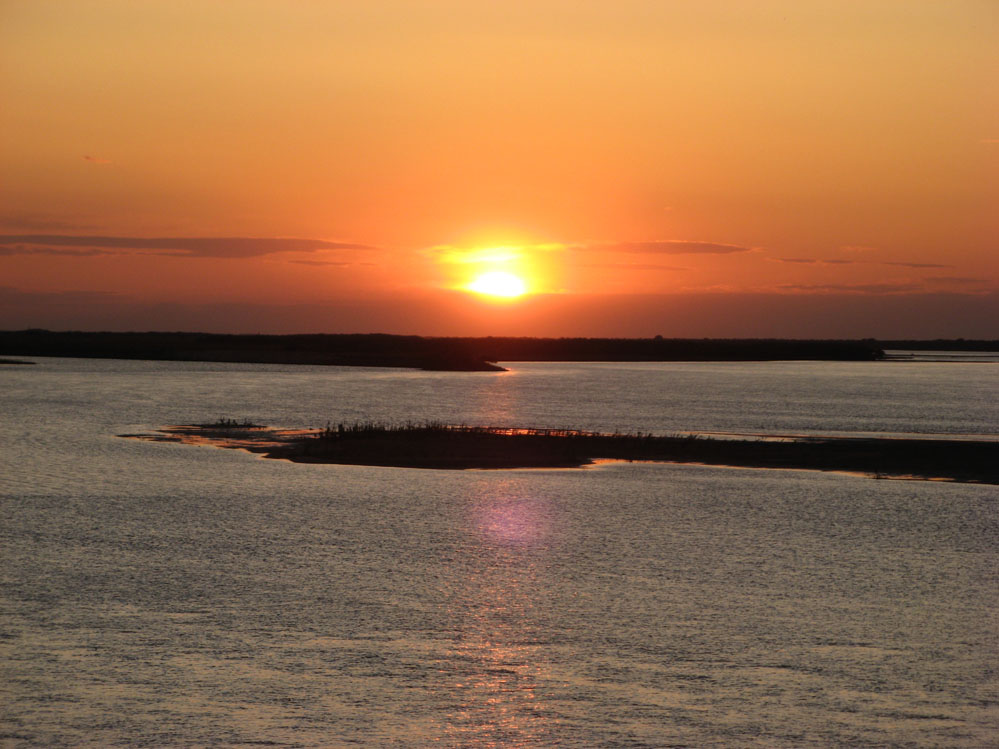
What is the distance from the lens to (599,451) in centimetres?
5566

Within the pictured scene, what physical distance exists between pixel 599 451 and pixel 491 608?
112 ft

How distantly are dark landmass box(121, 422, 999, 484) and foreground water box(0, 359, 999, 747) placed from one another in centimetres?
424

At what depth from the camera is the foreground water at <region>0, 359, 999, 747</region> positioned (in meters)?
15.6

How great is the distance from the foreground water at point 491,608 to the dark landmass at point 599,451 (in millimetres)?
4243

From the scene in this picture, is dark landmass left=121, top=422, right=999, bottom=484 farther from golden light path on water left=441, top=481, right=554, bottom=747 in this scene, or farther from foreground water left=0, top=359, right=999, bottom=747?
golden light path on water left=441, top=481, right=554, bottom=747

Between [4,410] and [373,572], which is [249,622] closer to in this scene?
[373,572]

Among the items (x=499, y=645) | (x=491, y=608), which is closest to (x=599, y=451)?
(x=491, y=608)

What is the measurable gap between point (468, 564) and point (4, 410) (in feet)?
222

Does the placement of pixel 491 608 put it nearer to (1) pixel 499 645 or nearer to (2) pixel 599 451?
(1) pixel 499 645

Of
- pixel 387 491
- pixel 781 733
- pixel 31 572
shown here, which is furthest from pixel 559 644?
pixel 387 491

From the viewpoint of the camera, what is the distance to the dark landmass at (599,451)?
50.8 meters

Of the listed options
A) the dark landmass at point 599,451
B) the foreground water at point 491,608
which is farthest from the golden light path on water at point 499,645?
the dark landmass at point 599,451

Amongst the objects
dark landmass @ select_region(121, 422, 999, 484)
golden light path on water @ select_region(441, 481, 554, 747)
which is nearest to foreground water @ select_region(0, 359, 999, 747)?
golden light path on water @ select_region(441, 481, 554, 747)

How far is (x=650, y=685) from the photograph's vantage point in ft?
56.1
